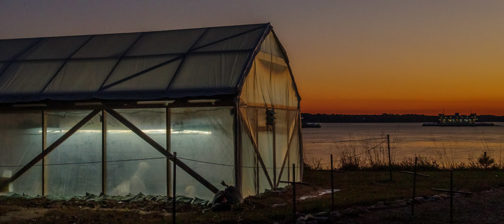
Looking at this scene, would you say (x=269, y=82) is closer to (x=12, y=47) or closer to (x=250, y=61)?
(x=250, y=61)

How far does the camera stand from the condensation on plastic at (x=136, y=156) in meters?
14.2

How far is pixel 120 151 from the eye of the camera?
1447cm

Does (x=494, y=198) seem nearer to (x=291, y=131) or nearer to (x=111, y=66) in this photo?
(x=291, y=131)

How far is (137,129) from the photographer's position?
14297mm

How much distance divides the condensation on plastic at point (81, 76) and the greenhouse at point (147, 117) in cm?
3

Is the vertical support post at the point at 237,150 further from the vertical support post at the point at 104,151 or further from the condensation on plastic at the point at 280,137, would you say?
the vertical support post at the point at 104,151

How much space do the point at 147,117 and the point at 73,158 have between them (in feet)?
7.27

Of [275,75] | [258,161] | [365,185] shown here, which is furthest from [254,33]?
[365,185]

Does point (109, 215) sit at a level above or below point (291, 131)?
below

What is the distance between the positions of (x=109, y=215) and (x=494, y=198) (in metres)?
8.91

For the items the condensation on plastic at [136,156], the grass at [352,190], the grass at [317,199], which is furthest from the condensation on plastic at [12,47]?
the grass at [352,190]


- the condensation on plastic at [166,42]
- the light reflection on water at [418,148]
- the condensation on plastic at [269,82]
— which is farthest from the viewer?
the light reflection on water at [418,148]

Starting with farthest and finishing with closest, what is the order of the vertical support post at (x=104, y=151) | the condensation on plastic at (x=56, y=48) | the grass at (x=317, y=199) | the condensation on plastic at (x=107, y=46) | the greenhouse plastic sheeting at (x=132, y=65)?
the condensation on plastic at (x=56, y=48) → the condensation on plastic at (x=107, y=46) → the vertical support post at (x=104, y=151) → the greenhouse plastic sheeting at (x=132, y=65) → the grass at (x=317, y=199)

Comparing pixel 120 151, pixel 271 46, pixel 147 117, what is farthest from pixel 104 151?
pixel 271 46
